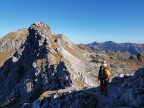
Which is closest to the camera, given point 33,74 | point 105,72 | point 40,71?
point 105,72

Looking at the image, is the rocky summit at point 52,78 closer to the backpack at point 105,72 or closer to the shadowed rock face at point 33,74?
the shadowed rock face at point 33,74

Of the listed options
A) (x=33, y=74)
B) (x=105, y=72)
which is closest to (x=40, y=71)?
(x=33, y=74)

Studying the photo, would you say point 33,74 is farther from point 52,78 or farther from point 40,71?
point 52,78

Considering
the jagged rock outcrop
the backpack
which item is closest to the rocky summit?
the jagged rock outcrop

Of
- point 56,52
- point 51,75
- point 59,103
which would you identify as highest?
point 56,52

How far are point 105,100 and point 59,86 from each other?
134ft

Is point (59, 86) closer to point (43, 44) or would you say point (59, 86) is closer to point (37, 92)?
point (37, 92)

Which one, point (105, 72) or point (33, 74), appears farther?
point (33, 74)

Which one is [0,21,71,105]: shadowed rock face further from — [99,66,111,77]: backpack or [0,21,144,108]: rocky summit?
[99,66,111,77]: backpack

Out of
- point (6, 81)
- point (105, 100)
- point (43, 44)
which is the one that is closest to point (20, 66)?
point (6, 81)

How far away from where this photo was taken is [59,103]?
35.9m

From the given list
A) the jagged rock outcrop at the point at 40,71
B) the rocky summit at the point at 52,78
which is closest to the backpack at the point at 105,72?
the rocky summit at the point at 52,78

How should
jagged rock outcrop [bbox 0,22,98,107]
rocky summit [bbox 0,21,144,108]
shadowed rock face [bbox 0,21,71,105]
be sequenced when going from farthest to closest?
shadowed rock face [bbox 0,21,71,105], jagged rock outcrop [bbox 0,22,98,107], rocky summit [bbox 0,21,144,108]

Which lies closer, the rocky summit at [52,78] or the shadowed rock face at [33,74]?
the rocky summit at [52,78]
